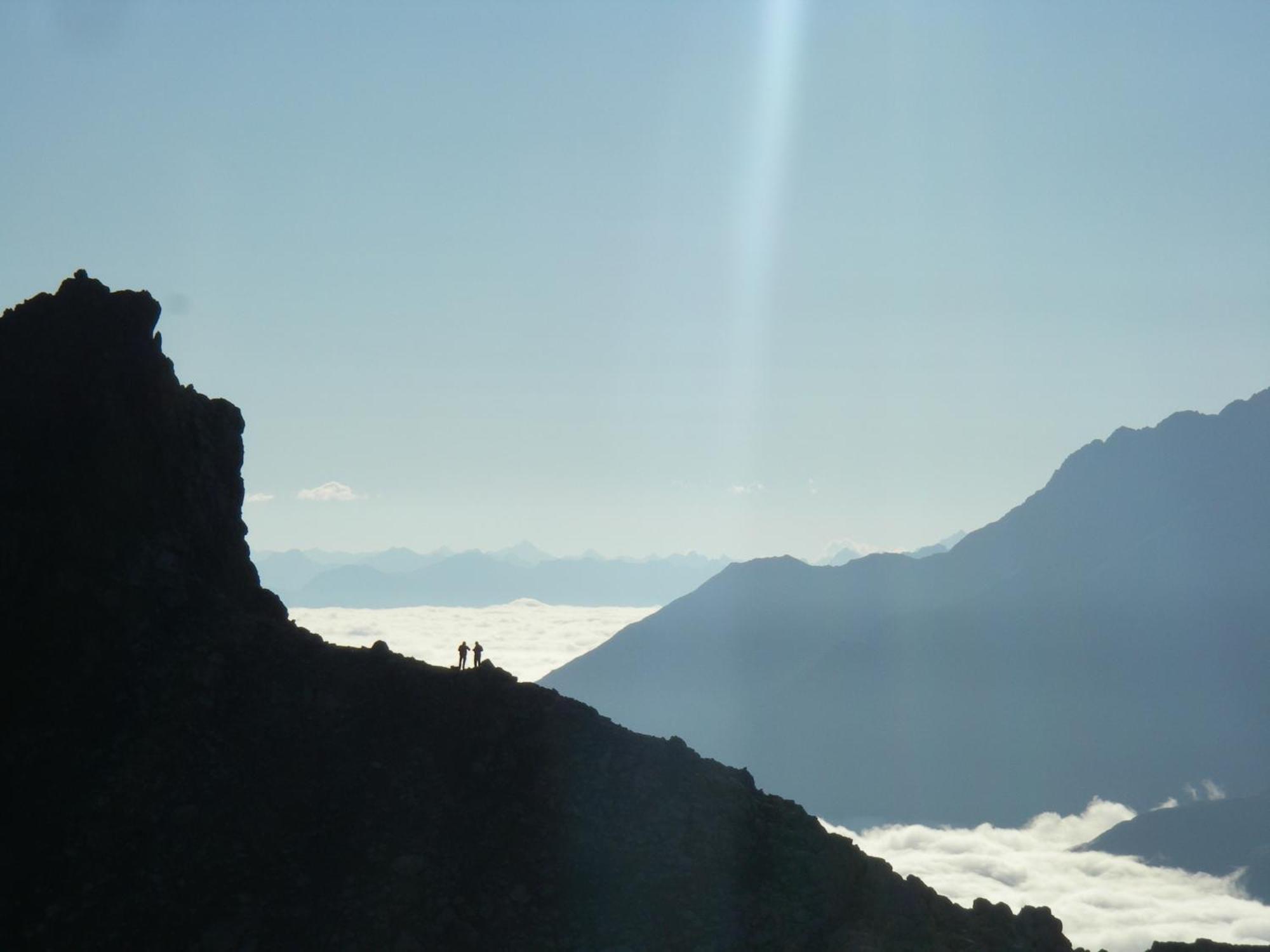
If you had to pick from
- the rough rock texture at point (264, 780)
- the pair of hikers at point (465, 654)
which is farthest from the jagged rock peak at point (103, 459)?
the pair of hikers at point (465, 654)

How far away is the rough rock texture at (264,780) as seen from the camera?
103 feet

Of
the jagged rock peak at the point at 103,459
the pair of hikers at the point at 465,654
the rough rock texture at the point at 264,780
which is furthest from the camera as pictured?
the pair of hikers at the point at 465,654

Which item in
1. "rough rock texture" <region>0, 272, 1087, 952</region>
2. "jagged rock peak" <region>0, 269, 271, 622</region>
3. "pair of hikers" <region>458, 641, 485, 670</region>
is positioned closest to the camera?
"rough rock texture" <region>0, 272, 1087, 952</region>

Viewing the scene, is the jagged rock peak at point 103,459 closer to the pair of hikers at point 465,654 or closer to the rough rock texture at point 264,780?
the rough rock texture at point 264,780

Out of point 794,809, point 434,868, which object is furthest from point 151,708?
point 794,809

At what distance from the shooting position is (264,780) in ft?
112

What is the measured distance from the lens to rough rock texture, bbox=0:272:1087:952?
3128 centimetres

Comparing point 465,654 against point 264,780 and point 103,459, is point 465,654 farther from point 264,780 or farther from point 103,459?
point 103,459

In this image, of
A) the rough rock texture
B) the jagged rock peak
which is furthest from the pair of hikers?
the jagged rock peak

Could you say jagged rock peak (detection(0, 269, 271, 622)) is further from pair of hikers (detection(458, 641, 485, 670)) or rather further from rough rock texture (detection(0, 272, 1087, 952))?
pair of hikers (detection(458, 641, 485, 670))

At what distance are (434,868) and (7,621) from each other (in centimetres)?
1559

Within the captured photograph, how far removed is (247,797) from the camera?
110 feet

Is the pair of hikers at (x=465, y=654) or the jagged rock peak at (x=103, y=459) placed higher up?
the jagged rock peak at (x=103, y=459)

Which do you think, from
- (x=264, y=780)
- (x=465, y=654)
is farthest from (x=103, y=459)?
(x=465, y=654)
